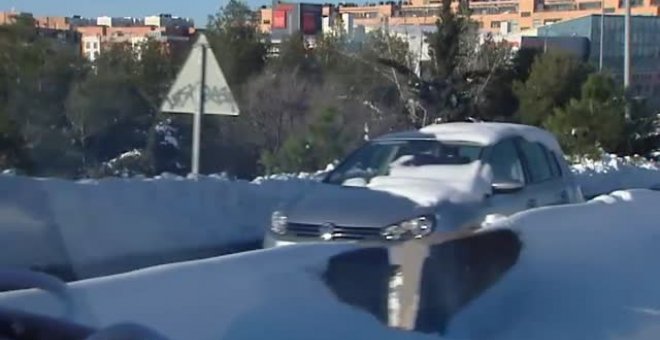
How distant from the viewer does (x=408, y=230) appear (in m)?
13.0

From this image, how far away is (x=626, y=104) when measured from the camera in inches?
1724

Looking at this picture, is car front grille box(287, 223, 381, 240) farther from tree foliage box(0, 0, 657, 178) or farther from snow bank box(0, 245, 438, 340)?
tree foliage box(0, 0, 657, 178)

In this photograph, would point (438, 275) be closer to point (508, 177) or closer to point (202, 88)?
point (508, 177)

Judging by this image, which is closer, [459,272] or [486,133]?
[459,272]

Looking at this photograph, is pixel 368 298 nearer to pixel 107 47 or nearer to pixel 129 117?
pixel 129 117

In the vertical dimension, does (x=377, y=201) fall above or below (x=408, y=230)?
above

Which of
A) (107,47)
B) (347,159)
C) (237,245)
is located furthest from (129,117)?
(347,159)

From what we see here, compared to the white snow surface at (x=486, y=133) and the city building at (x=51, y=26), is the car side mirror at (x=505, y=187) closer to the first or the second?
the white snow surface at (x=486, y=133)

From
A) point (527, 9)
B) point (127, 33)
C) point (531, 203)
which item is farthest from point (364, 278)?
point (527, 9)

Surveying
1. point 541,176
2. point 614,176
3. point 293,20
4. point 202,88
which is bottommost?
point 614,176

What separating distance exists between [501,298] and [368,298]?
4.95 ft

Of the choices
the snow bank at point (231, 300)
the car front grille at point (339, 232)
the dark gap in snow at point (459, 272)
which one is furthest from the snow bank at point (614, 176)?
the snow bank at point (231, 300)

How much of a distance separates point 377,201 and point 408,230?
2.25 ft

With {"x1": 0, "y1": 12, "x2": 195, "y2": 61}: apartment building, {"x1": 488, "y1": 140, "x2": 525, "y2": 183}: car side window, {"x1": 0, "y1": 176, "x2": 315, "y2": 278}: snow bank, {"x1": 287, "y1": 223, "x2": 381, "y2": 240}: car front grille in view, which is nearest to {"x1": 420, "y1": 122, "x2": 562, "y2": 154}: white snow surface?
{"x1": 488, "y1": 140, "x2": 525, "y2": 183}: car side window
